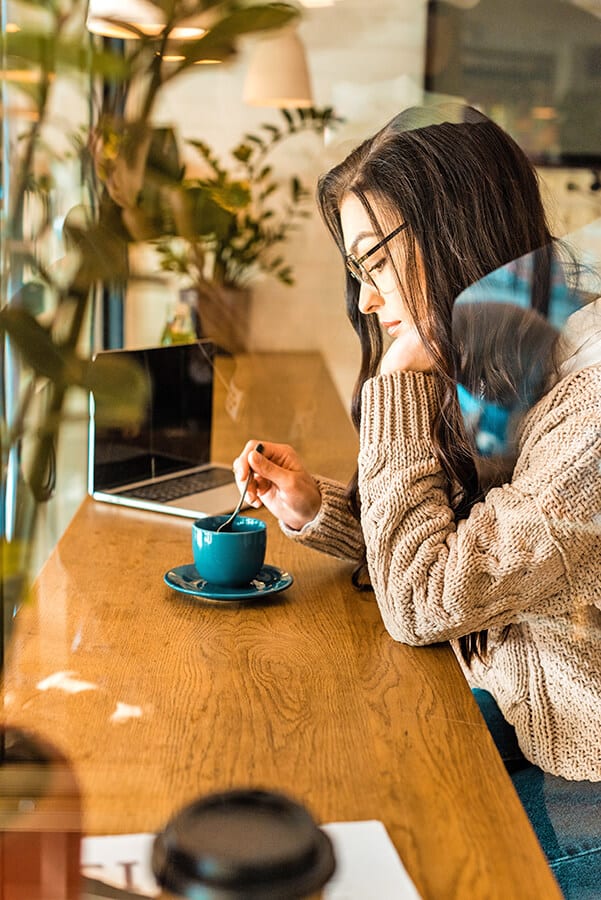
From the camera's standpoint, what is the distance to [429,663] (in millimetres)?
834

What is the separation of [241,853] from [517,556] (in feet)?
1.37

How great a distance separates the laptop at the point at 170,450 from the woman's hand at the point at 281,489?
15 cm

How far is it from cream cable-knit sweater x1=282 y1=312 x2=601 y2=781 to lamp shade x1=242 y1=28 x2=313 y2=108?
36 cm

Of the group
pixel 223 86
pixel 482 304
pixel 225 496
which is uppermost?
pixel 223 86

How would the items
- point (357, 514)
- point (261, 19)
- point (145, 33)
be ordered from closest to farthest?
point (145, 33), point (261, 19), point (357, 514)

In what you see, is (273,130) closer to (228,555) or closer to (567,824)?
(228,555)

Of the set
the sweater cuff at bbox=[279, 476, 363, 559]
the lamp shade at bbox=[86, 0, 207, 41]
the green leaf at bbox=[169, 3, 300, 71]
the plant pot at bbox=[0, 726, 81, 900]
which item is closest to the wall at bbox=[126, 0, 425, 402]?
the sweater cuff at bbox=[279, 476, 363, 559]

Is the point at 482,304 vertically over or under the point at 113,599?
over

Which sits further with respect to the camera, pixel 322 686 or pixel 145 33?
pixel 322 686

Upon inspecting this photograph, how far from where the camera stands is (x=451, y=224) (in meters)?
0.98

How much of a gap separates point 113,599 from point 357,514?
0.97 feet

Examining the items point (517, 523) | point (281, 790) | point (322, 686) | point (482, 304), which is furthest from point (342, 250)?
point (281, 790)

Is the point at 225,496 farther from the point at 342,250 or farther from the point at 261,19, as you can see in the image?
the point at 261,19

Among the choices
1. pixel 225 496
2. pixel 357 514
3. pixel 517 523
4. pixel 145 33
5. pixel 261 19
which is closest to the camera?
pixel 145 33
